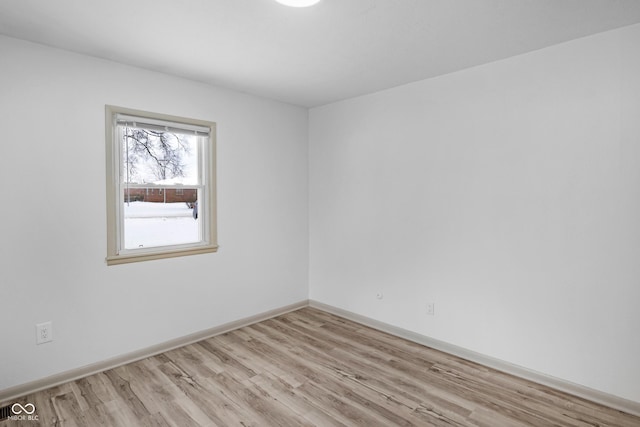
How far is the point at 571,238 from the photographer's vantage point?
254 cm

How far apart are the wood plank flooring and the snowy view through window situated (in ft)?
3.49

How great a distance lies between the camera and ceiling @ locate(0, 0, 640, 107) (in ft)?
6.73

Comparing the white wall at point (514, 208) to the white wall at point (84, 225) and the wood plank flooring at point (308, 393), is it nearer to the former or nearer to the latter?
the wood plank flooring at point (308, 393)

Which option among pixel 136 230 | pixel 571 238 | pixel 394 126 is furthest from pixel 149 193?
pixel 571 238

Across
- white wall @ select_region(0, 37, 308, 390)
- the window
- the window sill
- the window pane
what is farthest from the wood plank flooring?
the window pane

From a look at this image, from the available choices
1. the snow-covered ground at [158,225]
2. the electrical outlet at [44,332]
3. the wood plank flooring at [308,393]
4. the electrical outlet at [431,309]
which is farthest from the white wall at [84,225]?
the electrical outlet at [431,309]

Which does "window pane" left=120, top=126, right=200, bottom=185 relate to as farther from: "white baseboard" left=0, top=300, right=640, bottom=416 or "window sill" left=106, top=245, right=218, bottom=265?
"white baseboard" left=0, top=300, right=640, bottom=416

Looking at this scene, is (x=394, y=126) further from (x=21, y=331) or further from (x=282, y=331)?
(x=21, y=331)

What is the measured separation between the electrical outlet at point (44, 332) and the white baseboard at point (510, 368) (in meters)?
2.71

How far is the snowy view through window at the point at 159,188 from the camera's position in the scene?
121 inches

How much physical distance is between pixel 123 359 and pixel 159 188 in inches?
57.4

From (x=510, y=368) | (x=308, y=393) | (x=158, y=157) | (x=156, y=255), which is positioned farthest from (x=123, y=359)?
(x=510, y=368)

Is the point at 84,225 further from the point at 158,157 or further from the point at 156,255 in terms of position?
the point at 158,157

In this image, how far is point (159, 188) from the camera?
10.7 feet
